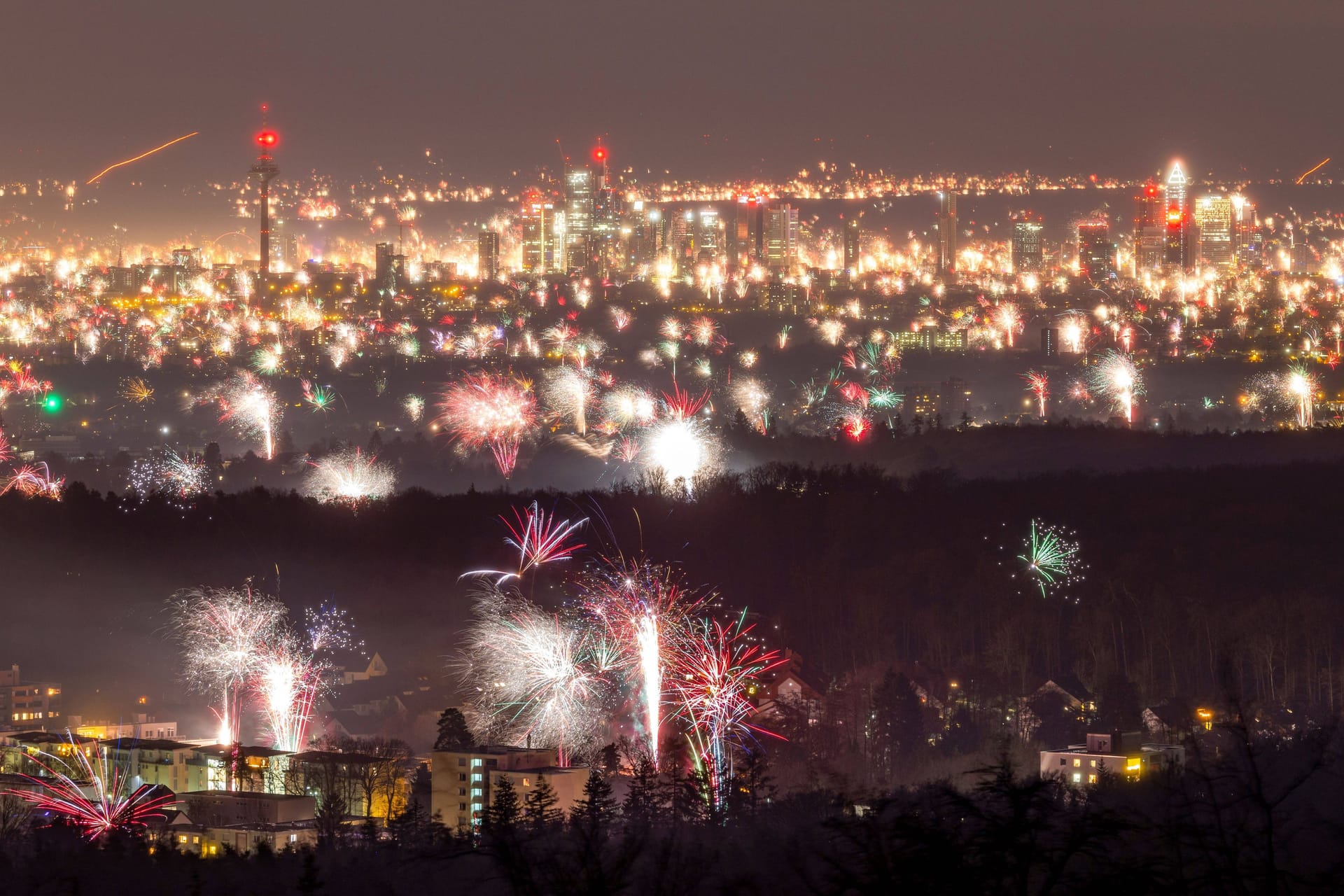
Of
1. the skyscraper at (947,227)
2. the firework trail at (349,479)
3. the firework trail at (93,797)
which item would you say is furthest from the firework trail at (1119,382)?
the firework trail at (93,797)

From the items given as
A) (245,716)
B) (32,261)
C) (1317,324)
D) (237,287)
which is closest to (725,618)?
(245,716)

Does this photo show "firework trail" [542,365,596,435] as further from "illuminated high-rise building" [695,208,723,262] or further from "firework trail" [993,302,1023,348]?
"illuminated high-rise building" [695,208,723,262]

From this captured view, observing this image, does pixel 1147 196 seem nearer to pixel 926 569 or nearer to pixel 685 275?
pixel 685 275

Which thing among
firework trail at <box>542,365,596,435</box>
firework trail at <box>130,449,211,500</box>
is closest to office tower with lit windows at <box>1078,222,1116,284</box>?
firework trail at <box>542,365,596,435</box>

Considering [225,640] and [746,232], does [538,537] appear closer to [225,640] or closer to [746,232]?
[225,640]

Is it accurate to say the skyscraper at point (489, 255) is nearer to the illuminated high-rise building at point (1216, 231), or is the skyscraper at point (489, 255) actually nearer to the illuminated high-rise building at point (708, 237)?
the illuminated high-rise building at point (708, 237)

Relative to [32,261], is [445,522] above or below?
below

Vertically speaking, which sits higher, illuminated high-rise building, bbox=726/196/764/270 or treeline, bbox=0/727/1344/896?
illuminated high-rise building, bbox=726/196/764/270
